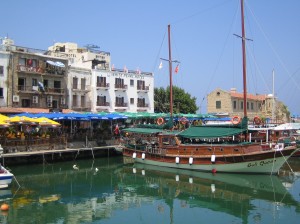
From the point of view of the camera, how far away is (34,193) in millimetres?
24516

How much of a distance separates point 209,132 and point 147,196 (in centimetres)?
1034

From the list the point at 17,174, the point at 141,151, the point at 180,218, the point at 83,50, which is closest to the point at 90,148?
the point at 141,151

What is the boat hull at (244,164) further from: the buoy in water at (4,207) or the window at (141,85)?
the window at (141,85)

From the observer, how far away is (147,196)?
2470 cm

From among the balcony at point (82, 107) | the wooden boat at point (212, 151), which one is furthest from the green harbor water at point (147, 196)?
the balcony at point (82, 107)

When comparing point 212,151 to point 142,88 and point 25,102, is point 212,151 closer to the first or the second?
point 25,102

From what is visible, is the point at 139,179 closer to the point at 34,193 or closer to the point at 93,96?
the point at 34,193

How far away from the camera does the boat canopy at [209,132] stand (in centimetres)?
3128

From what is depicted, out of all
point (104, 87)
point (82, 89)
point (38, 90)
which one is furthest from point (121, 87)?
point (38, 90)

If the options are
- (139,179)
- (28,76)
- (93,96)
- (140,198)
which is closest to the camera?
(140,198)

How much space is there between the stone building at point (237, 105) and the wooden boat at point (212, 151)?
32308mm

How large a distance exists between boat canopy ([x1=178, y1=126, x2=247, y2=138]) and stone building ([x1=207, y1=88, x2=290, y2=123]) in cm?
3460

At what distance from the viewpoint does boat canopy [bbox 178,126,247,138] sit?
1232 inches

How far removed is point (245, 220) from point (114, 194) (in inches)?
375
